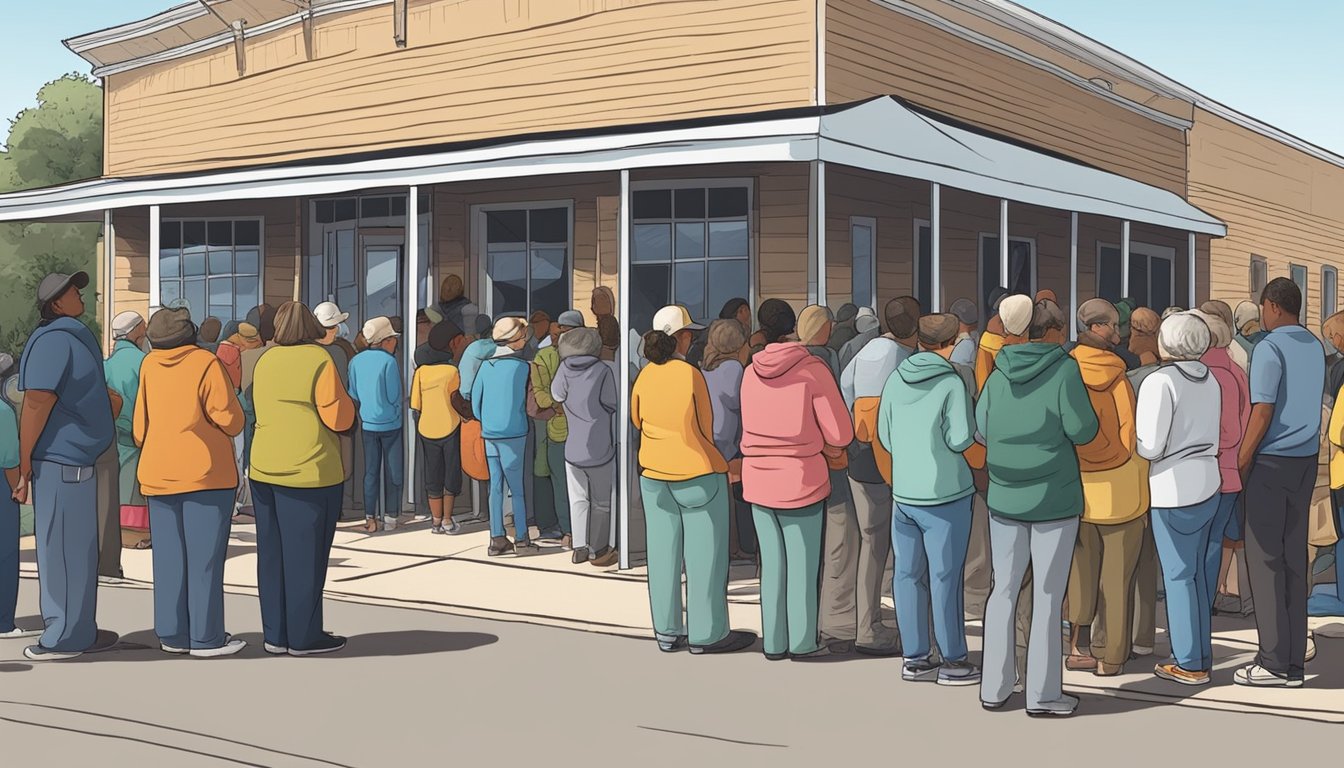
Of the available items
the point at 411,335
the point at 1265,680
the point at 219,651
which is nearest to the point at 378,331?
the point at 411,335

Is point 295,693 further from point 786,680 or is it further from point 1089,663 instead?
point 1089,663

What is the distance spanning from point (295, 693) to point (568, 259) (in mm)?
8981

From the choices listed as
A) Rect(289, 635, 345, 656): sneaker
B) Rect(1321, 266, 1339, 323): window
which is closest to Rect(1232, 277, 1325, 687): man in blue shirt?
Rect(289, 635, 345, 656): sneaker

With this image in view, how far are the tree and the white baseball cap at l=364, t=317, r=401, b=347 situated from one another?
3673cm

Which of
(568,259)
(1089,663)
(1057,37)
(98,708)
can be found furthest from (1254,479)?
(1057,37)

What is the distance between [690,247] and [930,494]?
26.8 ft

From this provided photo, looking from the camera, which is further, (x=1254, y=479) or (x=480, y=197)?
(x=480, y=197)

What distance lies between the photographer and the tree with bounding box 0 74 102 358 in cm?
4712

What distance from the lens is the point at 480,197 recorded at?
1634cm

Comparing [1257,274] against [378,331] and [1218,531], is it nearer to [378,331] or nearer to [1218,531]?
[378,331]

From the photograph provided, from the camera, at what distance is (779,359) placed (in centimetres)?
777

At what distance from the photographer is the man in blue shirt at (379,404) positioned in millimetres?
12734

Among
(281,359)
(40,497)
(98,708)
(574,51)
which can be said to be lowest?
(98,708)

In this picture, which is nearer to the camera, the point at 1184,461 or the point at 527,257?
the point at 1184,461
